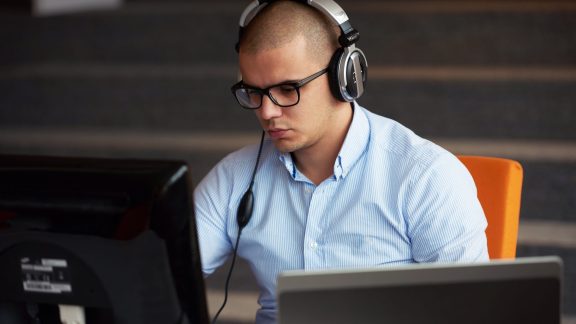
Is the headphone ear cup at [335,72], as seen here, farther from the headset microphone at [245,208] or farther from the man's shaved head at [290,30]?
the headset microphone at [245,208]

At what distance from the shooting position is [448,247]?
1.59m

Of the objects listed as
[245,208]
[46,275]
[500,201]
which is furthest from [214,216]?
[46,275]

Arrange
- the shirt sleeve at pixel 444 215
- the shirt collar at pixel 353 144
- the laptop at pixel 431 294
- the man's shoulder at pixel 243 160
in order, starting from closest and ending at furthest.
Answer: the laptop at pixel 431 294
the shirt sleeve at pixel 444 215
the shirt collar at pixel 353 144
the man's shoulder at pixel 243 160

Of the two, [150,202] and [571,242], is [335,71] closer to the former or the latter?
[150,202]

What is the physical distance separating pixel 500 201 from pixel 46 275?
99 centimetres

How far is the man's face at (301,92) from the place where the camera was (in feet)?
5.33

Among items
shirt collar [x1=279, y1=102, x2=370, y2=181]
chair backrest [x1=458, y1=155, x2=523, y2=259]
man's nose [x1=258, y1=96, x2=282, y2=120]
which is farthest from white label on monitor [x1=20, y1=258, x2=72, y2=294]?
chair backrest [x1=458, y1=155, x2=523, y2=259]

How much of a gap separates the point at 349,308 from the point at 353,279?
0.11 ft

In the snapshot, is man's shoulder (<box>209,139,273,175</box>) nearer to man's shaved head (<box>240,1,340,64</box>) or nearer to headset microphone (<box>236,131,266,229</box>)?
headset microphone (<box>236,131,266,229</box>)

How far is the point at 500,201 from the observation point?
1.81 metres

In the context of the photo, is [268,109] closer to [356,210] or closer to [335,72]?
[335,72]

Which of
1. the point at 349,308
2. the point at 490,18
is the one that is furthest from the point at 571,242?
the point at 349,308

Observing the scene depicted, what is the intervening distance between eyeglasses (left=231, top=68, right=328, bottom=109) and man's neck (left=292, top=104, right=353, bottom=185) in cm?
15

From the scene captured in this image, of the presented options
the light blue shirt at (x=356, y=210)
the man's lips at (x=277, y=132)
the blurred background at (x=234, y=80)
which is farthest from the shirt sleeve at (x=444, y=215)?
the blurred background at (x=234, y=80)
